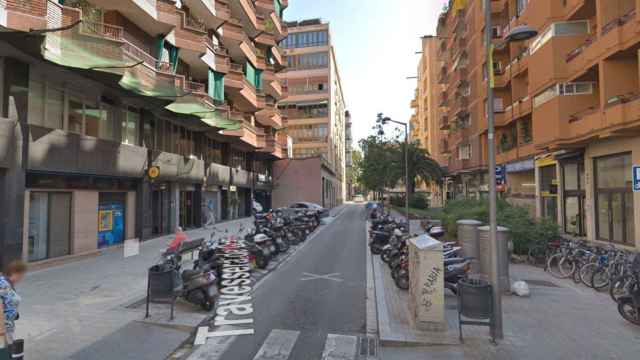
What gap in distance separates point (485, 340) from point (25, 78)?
13606 millimetres

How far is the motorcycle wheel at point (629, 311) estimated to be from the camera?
668 cm

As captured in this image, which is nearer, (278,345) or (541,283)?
(278,345)

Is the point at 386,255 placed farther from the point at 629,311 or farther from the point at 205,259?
the point at 629,311

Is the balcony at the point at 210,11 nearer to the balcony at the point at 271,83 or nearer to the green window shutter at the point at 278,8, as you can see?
the balcony at the point at 271,83

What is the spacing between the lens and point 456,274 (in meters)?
8.20

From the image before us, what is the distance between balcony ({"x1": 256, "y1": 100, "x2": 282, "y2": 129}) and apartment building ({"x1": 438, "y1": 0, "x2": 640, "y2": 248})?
1842cm

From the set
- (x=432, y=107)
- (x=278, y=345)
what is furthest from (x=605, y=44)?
(x=432, y=107)

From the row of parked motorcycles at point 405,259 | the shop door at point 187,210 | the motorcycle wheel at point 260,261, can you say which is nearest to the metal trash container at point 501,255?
the row of parked motorcycles at point 405,259

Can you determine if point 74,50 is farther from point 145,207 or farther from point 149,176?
point 145,207

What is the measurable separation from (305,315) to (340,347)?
5.30 feet

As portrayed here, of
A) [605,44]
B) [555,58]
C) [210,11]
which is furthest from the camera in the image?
[210,11]

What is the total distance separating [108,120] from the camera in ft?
51.6

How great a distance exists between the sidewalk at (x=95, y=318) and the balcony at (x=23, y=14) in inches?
250

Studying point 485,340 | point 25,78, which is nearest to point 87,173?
point 25,78
